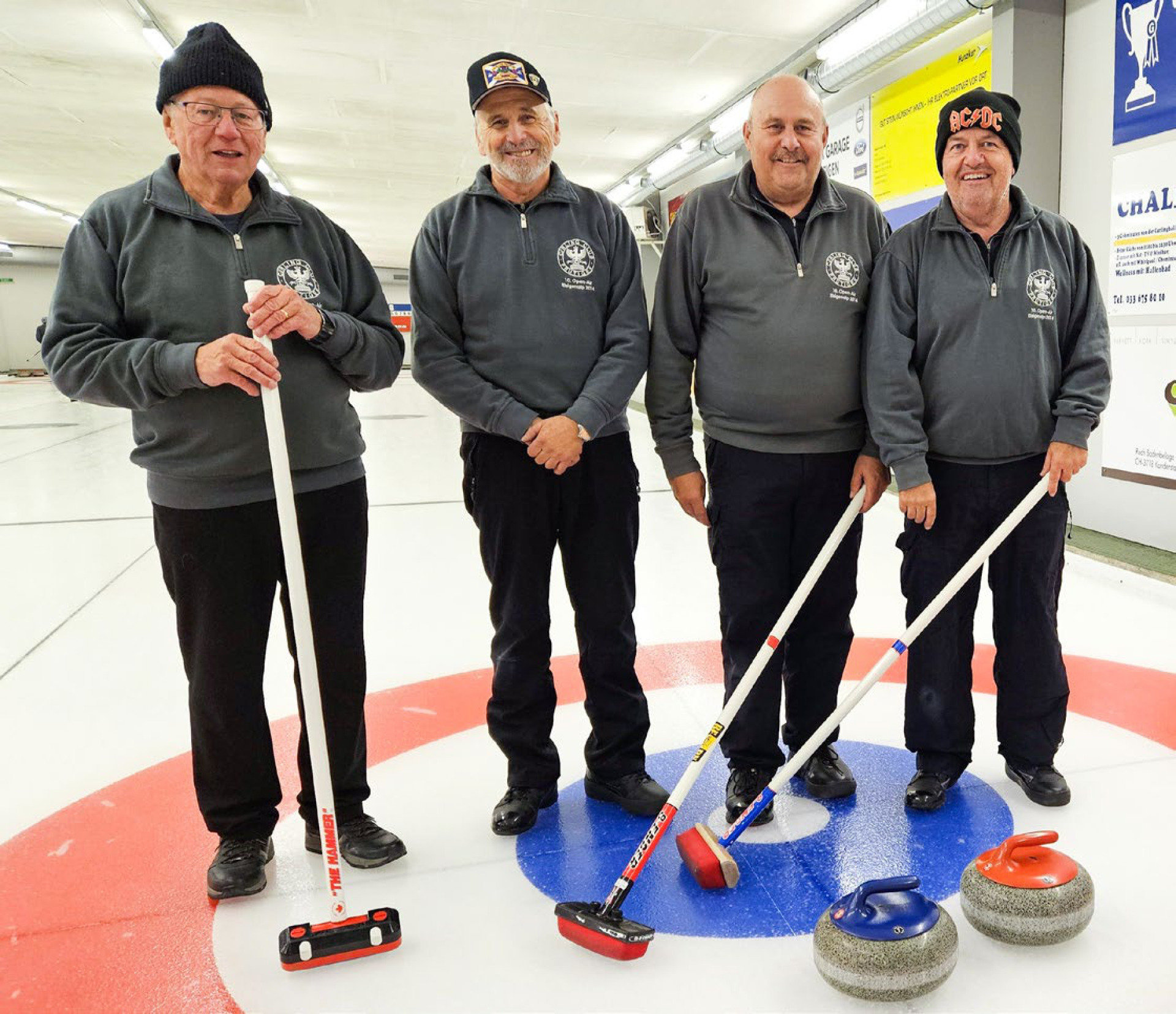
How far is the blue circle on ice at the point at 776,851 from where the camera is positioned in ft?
6.16

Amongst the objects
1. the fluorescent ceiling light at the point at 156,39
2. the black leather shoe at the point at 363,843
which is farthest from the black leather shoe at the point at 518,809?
the fluorescent ceiling light at the point at 156,39

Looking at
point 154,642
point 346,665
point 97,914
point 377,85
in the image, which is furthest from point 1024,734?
point 377,85

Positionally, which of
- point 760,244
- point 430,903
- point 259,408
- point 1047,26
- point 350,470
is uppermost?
point 1047,26

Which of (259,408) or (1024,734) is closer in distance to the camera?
(259,408)

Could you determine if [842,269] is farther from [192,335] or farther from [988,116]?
[192,335]

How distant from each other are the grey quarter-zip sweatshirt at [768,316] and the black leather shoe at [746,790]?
32.3 inches

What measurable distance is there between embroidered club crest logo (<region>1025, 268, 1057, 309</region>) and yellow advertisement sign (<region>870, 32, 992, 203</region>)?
415 centimetres

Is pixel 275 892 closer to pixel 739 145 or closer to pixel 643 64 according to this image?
pixel 643 64

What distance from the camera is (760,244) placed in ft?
7.11

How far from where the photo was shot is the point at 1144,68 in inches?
175

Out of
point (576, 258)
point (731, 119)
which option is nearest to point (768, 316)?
point (576, 258)

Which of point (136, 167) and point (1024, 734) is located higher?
point (136, 167)

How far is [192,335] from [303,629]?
0.66 meters

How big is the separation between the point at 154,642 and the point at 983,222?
3.47 meters
